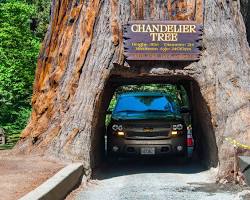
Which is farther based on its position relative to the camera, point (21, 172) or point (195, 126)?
point (195, 126)

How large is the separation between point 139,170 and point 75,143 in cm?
251

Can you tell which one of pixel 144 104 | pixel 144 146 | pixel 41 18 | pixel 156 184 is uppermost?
pixel 41 18

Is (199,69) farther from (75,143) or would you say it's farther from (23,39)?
(23,39)

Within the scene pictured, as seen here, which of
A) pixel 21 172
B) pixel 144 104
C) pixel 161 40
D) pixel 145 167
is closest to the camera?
pixel 21 172

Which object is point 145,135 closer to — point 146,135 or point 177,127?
point 146,135

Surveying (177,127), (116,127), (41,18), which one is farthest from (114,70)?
(41,18)

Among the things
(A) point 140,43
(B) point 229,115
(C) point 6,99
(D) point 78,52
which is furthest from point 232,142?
(C) point 6,99

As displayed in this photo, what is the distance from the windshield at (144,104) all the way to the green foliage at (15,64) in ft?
22.0

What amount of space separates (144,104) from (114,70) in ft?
11.1

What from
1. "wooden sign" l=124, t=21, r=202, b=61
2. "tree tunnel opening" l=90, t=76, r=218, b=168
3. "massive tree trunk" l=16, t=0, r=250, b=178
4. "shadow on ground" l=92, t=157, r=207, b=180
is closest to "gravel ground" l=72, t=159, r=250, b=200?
"shadow on ground" l=92, t=157, r=207, b=180

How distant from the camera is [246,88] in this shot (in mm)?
10961

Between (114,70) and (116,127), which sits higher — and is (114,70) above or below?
above

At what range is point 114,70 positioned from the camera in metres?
11.1

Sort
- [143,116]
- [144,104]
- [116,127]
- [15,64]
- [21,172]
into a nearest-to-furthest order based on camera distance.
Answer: [21,172]
[116,127]
[143,116]
[144,104]
[15,64]
